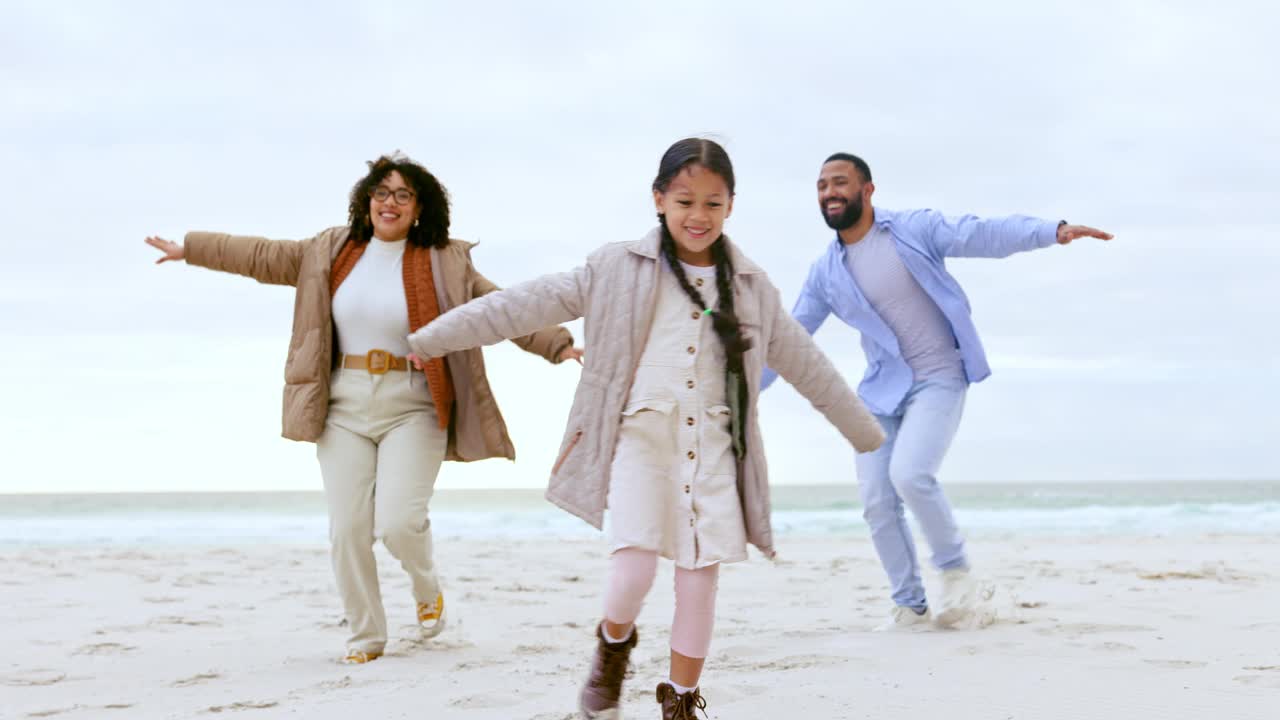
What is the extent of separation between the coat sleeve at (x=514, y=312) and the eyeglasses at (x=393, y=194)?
164cm

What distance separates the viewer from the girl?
10.6 feet

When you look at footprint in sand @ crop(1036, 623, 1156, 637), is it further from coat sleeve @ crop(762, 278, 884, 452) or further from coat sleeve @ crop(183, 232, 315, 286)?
coat sleeve @ crop(183, 232, 315, 286)

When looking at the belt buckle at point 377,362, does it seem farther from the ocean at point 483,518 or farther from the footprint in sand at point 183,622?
the ocean at point 483,518

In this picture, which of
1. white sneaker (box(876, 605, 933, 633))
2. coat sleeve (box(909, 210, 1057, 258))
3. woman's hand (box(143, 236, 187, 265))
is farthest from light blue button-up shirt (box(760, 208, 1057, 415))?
woman's hand (box(143, 236, 187, 265))

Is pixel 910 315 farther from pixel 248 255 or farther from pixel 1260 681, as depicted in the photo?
pixel 248 255

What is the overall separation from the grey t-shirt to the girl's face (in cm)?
239

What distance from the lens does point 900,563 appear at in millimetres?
5637

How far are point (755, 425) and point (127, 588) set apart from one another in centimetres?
661

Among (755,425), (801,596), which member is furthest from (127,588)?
(755,425)

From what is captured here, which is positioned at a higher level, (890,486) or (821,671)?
(890,486)

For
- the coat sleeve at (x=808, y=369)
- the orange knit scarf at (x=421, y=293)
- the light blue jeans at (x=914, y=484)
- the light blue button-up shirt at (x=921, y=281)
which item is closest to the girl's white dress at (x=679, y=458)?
the coat sleeve at (x=808, y=369)

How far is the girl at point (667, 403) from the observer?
10.6 ft

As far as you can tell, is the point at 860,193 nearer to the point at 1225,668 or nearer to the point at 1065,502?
the point at 1225,668

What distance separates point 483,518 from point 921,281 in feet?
58.7
